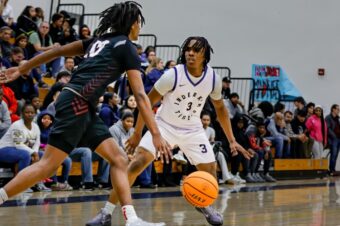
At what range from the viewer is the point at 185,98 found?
7859 millimetres

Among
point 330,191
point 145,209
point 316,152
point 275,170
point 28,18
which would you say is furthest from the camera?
point 316,152

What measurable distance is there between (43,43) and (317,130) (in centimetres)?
760

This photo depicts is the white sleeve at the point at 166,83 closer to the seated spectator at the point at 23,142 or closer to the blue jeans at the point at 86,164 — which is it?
the seated spectator at the point at 23,142

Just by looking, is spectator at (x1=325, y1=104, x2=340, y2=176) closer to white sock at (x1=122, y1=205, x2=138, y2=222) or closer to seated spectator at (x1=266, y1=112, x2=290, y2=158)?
seated spectator at (x1=266, y1=112, x2=290, y2=158)

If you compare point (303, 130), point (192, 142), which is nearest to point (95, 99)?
point (192, 142)

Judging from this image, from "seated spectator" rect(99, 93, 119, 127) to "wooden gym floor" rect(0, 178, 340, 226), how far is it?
154 centimetres

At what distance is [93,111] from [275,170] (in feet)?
40.6

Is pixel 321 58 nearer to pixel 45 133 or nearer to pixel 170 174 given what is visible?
pixel 170 174

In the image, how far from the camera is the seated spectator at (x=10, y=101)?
12.7 meters

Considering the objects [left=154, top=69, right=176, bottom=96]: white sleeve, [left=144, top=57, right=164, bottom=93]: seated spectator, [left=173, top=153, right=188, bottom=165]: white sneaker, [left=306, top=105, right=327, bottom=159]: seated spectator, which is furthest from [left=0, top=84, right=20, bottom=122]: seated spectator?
[left=306, top=105, right=327, bottom=159]: seated spectator

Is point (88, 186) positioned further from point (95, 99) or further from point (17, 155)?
point (95, 99)

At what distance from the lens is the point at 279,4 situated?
22.8 metres

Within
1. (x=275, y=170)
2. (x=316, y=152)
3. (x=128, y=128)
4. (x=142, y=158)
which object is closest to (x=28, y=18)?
(x=128, y=128)

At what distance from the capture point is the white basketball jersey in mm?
7832
